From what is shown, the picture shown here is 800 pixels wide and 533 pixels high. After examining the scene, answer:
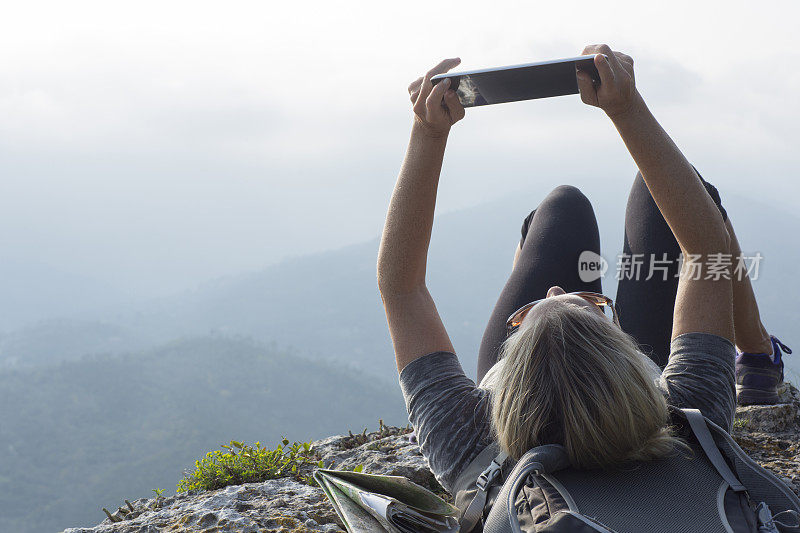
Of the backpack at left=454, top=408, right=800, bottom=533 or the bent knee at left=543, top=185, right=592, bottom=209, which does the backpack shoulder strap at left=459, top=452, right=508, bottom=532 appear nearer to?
the backpack at left=454, top=408, right=800, bottom=533

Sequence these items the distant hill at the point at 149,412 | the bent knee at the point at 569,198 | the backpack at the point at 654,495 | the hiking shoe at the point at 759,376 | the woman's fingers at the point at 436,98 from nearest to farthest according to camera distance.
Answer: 1. the backpack at the point at 654,495
2. the woman's fingers at the point at 436,98
3. the hiking shoe at the point at 759,376
4. the bent knee at the point at 569,198
5. the distant hill at the point at 149,412

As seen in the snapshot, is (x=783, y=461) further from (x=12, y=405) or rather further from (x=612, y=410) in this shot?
(x=12, y=405)

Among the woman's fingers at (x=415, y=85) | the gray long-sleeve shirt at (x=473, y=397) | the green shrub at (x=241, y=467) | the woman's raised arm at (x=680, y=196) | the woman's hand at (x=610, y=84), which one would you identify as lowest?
the green shrub at (x=241, y=467)

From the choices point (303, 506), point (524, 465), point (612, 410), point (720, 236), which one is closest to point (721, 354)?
point (720, 236)

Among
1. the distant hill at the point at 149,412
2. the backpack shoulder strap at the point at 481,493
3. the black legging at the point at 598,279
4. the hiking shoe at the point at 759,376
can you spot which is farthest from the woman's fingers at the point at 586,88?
the distant hill at the point at 149,412

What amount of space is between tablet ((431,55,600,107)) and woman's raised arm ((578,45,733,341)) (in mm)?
54

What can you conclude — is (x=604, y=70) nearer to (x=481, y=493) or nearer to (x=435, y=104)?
(x=435, y=104)

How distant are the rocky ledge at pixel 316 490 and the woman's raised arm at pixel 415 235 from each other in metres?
0.80

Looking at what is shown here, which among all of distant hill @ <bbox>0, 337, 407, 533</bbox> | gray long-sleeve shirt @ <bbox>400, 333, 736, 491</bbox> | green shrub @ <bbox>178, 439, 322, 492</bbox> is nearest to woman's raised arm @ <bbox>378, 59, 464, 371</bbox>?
gray long-sleeve shirt @ <bbox>400, 333, 736, 491</bbox>

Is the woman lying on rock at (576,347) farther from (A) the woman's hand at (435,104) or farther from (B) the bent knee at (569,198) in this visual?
(B) the bent knee at (569,198)

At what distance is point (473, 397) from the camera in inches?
80.9

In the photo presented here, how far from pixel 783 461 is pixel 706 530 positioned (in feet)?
5.56

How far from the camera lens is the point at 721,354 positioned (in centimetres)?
196

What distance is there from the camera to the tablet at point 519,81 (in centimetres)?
187
